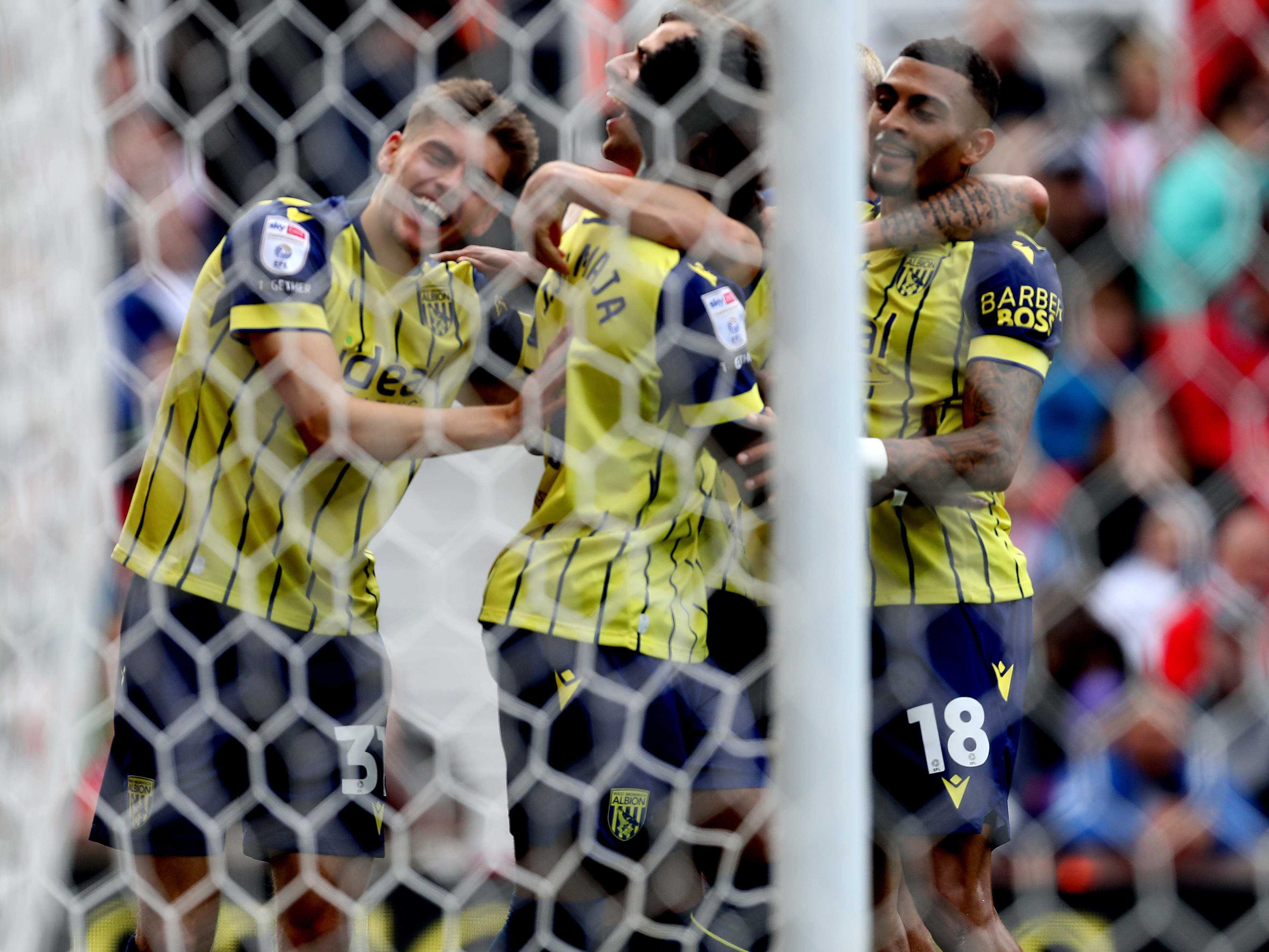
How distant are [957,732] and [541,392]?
0.47 meters

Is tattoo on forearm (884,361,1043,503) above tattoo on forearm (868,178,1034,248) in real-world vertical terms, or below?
below

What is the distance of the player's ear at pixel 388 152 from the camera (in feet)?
3.70

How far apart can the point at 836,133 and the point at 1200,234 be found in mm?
712

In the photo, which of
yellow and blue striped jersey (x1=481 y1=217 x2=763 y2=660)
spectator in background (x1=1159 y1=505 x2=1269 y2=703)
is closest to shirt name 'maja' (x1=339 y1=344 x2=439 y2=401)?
yellow and blue striped jersey (x1=481 y1=217 x2=763 y2=660)

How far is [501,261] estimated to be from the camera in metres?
1.11

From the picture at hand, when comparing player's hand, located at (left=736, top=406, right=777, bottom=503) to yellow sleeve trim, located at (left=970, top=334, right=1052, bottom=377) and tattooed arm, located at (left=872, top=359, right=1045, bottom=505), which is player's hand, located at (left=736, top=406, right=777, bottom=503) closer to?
tattooed arm, located at (left=872, top=359, right=1045, bottom=505)

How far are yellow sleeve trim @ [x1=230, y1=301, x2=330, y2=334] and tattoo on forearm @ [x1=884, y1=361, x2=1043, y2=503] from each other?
465 mm

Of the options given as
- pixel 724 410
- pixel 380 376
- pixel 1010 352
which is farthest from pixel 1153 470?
pixel 380 376

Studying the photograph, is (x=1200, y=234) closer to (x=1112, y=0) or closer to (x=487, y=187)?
(x=487, y=187)

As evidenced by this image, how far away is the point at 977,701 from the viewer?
1103mm

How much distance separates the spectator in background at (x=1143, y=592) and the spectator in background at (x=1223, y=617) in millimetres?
20

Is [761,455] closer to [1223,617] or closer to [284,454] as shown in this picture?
[284,454]

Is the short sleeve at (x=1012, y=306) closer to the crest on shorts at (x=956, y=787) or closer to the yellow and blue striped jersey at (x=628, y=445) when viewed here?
the yellow and blue striped jersey at (x=628, y=445)

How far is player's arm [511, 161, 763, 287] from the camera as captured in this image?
3.19ft
